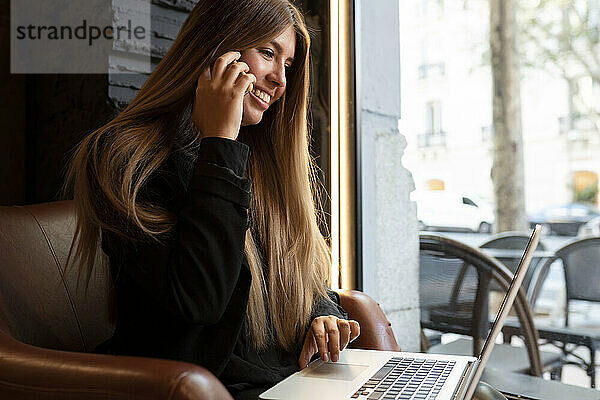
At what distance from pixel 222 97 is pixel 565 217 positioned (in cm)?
110

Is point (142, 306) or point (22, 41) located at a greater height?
point (22, 41)

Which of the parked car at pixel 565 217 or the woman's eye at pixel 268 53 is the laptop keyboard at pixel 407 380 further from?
the parked car at pixel 565 217

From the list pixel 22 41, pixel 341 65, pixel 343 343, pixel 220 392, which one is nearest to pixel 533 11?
pixel 341 65

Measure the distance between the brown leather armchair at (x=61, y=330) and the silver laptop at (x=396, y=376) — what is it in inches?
6.5

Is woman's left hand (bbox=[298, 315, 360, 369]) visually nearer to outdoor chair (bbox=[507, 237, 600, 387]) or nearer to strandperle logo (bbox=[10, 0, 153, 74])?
outdoor chair (bbox=[507, 237, 600, 387])

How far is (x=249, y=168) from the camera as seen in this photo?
138 cm

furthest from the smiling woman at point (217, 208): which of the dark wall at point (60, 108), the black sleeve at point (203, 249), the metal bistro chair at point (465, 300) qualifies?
the metal bistro chair at point (465, 300)

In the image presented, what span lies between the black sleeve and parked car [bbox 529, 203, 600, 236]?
3.51 feet

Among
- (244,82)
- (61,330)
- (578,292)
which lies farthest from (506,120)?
(61,330)

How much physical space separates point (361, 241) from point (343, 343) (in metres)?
0.93

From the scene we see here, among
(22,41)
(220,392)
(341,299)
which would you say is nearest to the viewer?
(220,392)

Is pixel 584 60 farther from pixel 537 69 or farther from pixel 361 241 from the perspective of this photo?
pixel 361 241

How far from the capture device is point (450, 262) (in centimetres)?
205

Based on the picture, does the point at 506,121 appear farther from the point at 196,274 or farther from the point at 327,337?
the point at 196,274
